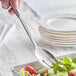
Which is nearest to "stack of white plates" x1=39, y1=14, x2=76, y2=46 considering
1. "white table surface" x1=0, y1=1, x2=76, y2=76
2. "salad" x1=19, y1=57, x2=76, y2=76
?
"white table surface" x1=0, y1=1, x2=76, y2=76

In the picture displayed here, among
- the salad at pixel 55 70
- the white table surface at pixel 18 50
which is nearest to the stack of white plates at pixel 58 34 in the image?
the white table surface at pixel 18 50

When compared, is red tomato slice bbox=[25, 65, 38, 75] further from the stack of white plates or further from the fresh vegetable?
the stack of white plates

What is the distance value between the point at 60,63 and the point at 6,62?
0.84 feet

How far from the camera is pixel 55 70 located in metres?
0.79

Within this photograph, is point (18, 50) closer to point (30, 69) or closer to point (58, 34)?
point (58, 34)

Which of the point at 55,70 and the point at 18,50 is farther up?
the point at 55,70

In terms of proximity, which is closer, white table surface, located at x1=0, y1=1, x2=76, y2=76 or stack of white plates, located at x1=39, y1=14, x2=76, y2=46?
white table surface, located at x1=0, y1=1, x2=76, y2=76

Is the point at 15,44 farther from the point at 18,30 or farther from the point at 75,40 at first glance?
the point at 75,40

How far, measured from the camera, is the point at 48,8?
1.54 meters

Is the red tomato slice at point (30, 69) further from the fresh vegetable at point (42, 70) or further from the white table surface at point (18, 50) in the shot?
the white table surface at point (18, 50)

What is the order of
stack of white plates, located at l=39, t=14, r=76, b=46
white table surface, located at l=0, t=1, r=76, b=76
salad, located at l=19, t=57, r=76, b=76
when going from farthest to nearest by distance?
stack of white plates, located at l=39, t=14, r=76, b=46 < white table surface, located at l=0, t=1, r=76, b=76 < salad, located at l=19, t=57, r=76, b=76

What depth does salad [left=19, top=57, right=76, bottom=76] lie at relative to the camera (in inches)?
31.1

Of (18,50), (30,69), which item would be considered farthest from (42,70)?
(18,50)

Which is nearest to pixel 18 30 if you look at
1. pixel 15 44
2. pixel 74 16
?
pixel 15 44
